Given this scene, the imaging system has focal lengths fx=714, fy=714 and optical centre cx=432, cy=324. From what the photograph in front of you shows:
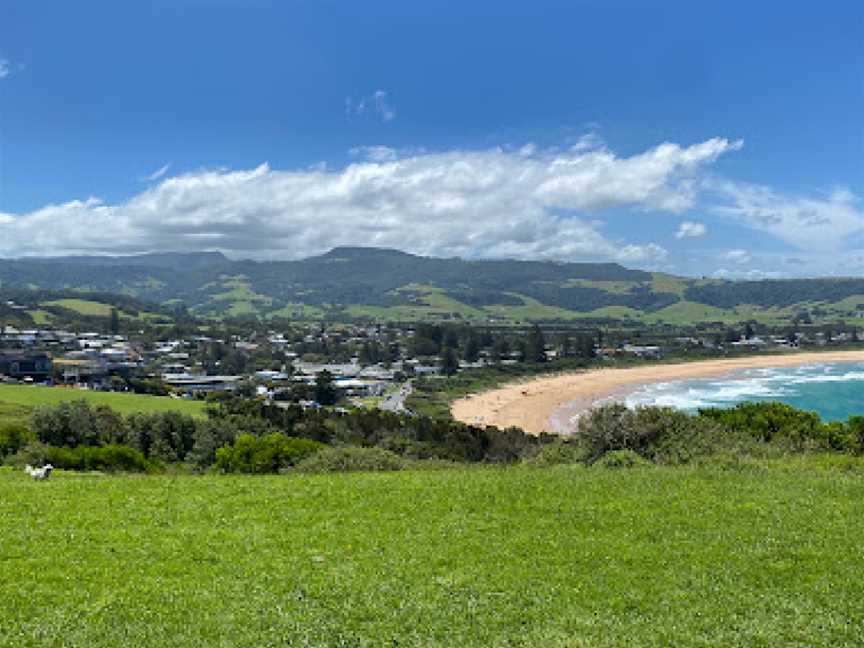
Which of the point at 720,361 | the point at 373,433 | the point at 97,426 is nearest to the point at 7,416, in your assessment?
the point at 97,426

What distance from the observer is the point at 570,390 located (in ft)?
359

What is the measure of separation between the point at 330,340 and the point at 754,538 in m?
184

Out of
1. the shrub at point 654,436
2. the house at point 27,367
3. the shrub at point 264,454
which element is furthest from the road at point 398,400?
the shrub at point 654,436

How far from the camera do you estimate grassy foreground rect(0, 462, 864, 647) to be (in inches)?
362

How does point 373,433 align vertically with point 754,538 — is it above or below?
below

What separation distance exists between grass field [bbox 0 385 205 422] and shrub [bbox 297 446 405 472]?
38.4m

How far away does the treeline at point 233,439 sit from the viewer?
2633 centimetres

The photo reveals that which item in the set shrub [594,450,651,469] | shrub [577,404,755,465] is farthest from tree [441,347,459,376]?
shrub [594,450,651,469]

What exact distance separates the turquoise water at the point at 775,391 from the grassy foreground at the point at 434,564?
67.8 metres

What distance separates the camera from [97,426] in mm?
37719

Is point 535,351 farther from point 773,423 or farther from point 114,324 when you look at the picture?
point 773,423

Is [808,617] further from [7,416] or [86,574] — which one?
[7,416]

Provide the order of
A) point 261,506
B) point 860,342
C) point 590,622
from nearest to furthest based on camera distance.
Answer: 1. point 590,622
2. point 261,506
3. point 860,342

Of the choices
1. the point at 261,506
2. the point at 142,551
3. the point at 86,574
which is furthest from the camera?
the point at 261,506
